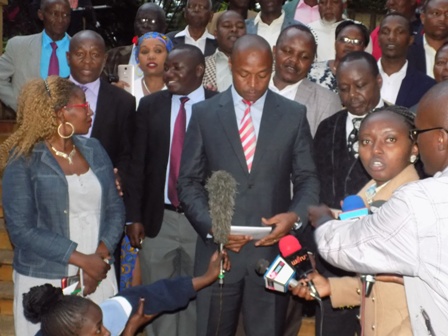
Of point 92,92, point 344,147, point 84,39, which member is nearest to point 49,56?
point 84,39

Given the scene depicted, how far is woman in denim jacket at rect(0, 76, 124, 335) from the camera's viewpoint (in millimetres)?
4926

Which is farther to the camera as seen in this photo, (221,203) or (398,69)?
(398,69)

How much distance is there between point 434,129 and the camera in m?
3.21

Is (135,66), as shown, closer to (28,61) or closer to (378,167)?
(28,61)

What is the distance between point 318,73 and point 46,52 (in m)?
2.72

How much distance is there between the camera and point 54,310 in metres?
4.03

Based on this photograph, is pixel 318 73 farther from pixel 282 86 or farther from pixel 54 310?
pixel 54 310

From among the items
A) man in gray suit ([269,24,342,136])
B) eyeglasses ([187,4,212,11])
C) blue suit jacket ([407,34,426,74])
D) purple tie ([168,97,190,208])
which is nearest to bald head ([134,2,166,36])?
eyeglasses ([187,4,212,11])

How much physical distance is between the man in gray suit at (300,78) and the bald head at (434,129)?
8.29 ft

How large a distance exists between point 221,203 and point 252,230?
11.6 inches

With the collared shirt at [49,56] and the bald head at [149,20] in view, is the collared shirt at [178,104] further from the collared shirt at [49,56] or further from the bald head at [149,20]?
the bald head at [149,20]

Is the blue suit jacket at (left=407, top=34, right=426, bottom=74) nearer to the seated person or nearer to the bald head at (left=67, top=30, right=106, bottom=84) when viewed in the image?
the bald head at (left=67, top=30, right=106, bottom=84)

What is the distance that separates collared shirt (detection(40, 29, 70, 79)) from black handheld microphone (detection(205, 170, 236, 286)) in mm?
3191

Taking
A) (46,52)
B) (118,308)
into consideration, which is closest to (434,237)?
(118,308)
